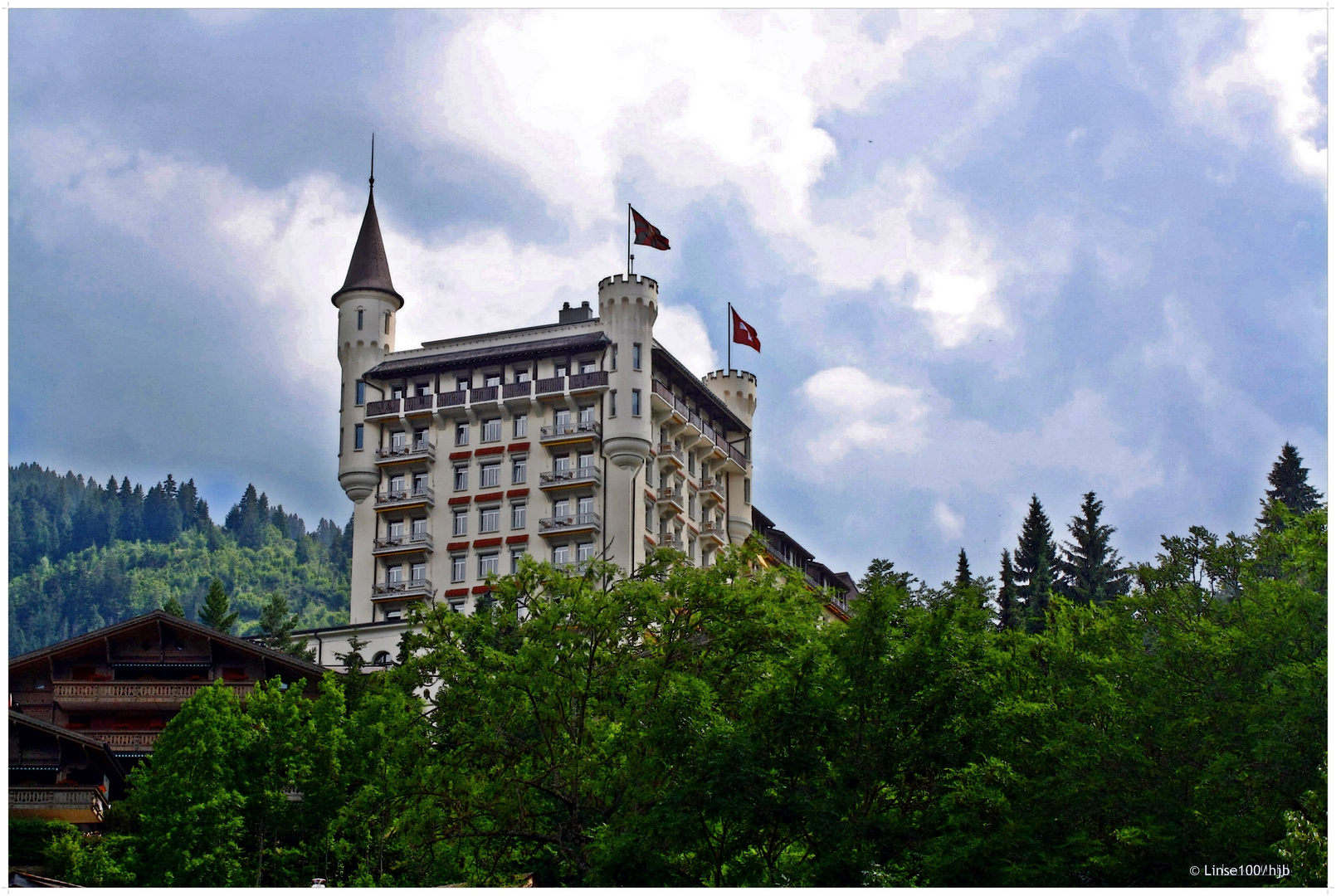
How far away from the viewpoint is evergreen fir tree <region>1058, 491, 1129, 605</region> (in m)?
101

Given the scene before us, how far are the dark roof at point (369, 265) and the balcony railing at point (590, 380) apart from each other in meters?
13.4

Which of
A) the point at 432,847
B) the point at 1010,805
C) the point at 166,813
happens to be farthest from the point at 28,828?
the point at 1010,805

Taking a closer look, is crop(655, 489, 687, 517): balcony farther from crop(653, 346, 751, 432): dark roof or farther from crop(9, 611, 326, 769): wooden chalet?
crop(9, 611, 326, 769): wooden chalet

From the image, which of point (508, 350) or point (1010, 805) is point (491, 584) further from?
point (508, 350)

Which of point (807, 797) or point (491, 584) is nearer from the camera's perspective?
point (807, 797)

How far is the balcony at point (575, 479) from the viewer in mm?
92125

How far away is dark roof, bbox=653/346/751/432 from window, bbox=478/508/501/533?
12791 millimetres

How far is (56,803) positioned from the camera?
5481 centimetres

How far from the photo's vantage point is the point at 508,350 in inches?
3802

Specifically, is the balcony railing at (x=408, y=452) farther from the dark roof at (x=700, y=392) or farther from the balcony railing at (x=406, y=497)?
the dark roof at (x=700, y=392)

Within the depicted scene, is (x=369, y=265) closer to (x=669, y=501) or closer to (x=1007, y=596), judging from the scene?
(x=669, y=501)

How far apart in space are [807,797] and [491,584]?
65.0 feet

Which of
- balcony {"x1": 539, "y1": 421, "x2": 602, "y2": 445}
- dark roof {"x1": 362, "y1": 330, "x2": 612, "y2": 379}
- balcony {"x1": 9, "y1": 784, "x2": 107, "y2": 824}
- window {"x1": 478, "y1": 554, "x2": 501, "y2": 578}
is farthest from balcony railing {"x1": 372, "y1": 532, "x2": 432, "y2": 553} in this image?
balcony {"x1": 9, "y1": 784, "x2": 107, "y2": 824}

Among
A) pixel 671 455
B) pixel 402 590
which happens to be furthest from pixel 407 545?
pixel 671 455
